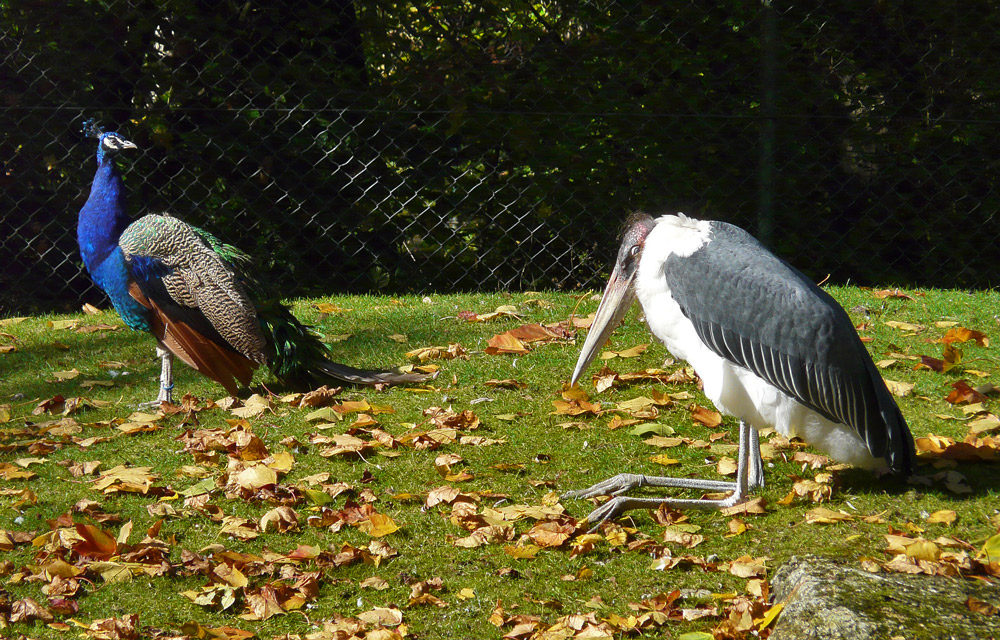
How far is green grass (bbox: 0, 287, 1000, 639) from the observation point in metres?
3.00

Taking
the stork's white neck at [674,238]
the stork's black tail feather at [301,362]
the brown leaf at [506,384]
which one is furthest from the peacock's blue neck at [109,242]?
the stork's white neck at [674,238]

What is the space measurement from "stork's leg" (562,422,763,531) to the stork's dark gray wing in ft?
1.03

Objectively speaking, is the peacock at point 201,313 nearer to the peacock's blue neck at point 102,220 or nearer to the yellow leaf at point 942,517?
the peacock's blue neck at point 102,220

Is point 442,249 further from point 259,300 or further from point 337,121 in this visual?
point 259,300

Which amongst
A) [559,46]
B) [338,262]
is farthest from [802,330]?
[338,262]

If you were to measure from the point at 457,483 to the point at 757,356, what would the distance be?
1.23 meters

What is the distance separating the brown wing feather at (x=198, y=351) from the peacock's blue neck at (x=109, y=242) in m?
0.06

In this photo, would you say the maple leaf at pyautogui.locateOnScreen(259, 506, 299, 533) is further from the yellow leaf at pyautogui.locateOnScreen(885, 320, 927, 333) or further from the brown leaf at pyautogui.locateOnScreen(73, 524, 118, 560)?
the yellow leaf at pyautogui.locateOnScreen(885, 320, 927, 333)

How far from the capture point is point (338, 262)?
24.0 feet

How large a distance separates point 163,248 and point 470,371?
1.65 meters

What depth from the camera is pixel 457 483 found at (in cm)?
377

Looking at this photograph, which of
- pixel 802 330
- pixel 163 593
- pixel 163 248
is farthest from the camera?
pixel 163 248

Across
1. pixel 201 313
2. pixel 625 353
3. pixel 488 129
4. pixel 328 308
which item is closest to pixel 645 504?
pixel 625 353

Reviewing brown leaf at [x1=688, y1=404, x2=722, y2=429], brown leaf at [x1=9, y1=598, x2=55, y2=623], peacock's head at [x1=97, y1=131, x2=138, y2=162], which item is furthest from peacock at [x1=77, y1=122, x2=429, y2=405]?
brown leaf at [x1=9, y1=598, x2=55, y2=623]
